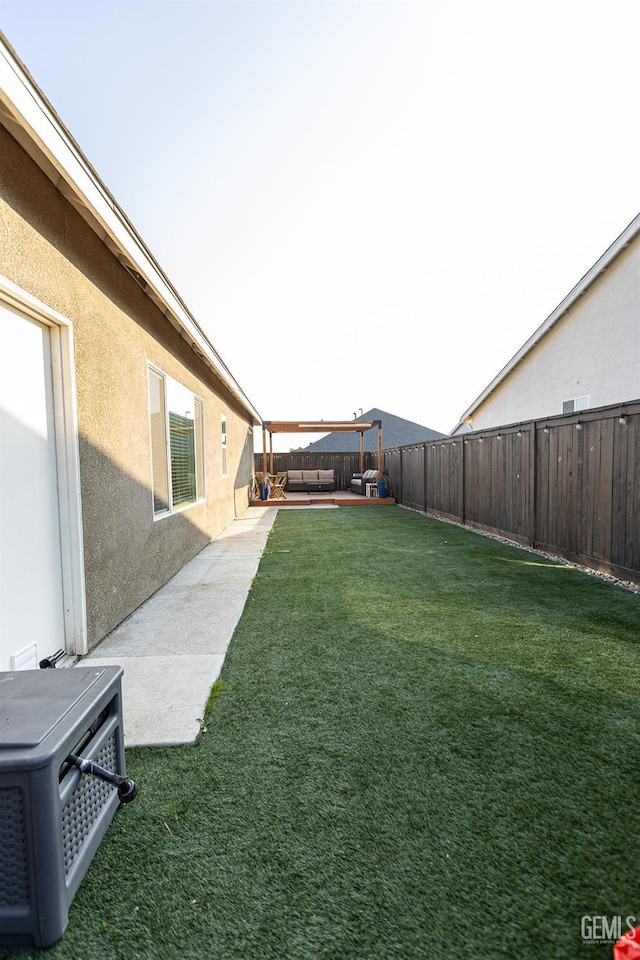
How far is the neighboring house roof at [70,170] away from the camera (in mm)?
1991

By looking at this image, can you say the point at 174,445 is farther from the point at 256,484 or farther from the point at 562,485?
the point at 256,484

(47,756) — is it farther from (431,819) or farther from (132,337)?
(132,337)

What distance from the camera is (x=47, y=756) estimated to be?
3.65ft

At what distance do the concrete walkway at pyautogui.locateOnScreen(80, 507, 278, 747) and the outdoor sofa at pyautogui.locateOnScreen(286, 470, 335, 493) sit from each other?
1254 centimetres

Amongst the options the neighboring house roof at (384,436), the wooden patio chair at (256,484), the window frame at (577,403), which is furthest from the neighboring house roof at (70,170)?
the neighboring house roof at (384,436)

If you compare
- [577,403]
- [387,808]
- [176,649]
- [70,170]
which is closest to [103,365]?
[70,170]

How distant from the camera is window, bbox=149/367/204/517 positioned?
475cm

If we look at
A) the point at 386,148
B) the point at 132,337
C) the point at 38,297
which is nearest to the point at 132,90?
the point at 386,148

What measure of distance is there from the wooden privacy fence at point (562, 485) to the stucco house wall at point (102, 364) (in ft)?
14.7

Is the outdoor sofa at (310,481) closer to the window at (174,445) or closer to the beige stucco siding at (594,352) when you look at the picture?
the beige stucco siding at (594,352)

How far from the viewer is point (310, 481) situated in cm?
1836

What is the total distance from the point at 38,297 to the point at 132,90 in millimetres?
5514

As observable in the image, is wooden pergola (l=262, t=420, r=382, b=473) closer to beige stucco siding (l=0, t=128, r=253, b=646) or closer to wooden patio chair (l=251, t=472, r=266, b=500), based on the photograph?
wooden patio chair (l=251, t=472, r=266, b=500)

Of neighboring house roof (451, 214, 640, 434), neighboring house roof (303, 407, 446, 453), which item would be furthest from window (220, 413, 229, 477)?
neighboring house roof (303, 407, 446, 453)
